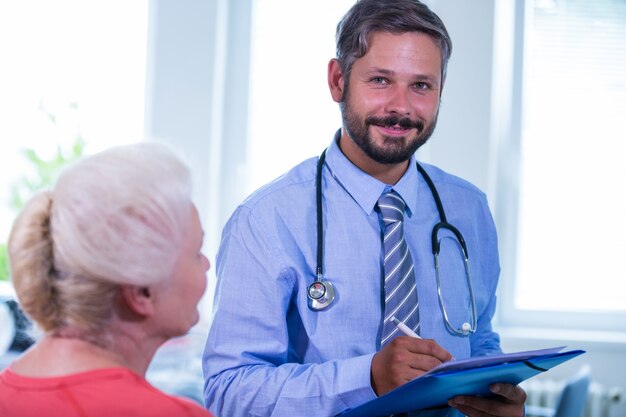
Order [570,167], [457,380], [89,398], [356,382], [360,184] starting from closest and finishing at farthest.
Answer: [89,398], [457,380], [356,382], [360,184], [570,167]

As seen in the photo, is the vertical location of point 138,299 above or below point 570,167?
below

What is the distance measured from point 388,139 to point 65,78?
270cm

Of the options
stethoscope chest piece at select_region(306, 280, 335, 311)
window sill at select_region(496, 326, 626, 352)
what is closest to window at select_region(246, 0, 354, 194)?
window sill at select_region(496, 326, 626, 352)

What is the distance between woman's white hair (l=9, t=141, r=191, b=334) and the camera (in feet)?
3.17

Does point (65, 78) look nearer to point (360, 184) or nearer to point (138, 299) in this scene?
point (360, 184)

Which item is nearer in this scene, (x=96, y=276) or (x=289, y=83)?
(x=96, y=276)

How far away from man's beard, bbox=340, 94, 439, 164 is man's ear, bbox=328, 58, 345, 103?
0.26 feet

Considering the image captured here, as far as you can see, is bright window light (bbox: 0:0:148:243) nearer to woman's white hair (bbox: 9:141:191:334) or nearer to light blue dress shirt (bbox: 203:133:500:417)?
light blue dress shirt (bbox: 203:133:500:417)

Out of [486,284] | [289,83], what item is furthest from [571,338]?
[486,284]

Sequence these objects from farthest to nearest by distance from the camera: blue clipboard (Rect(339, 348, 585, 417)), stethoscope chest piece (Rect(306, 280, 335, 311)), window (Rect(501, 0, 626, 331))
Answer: window (Rect(501, 0, 626, 331)) < stethoscope chest piece (Rect(306, 280, 335, 311)) < blue clipboard (Rect(339, 348, 585, 417))

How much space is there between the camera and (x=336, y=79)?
1.69 m

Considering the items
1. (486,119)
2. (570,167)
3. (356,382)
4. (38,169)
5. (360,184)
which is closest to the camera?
(356,382)

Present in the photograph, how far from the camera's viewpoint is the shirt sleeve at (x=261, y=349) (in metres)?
1.38

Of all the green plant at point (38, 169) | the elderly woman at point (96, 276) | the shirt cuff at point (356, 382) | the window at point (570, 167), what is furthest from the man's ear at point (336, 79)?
the green plant at point (38, 169)
